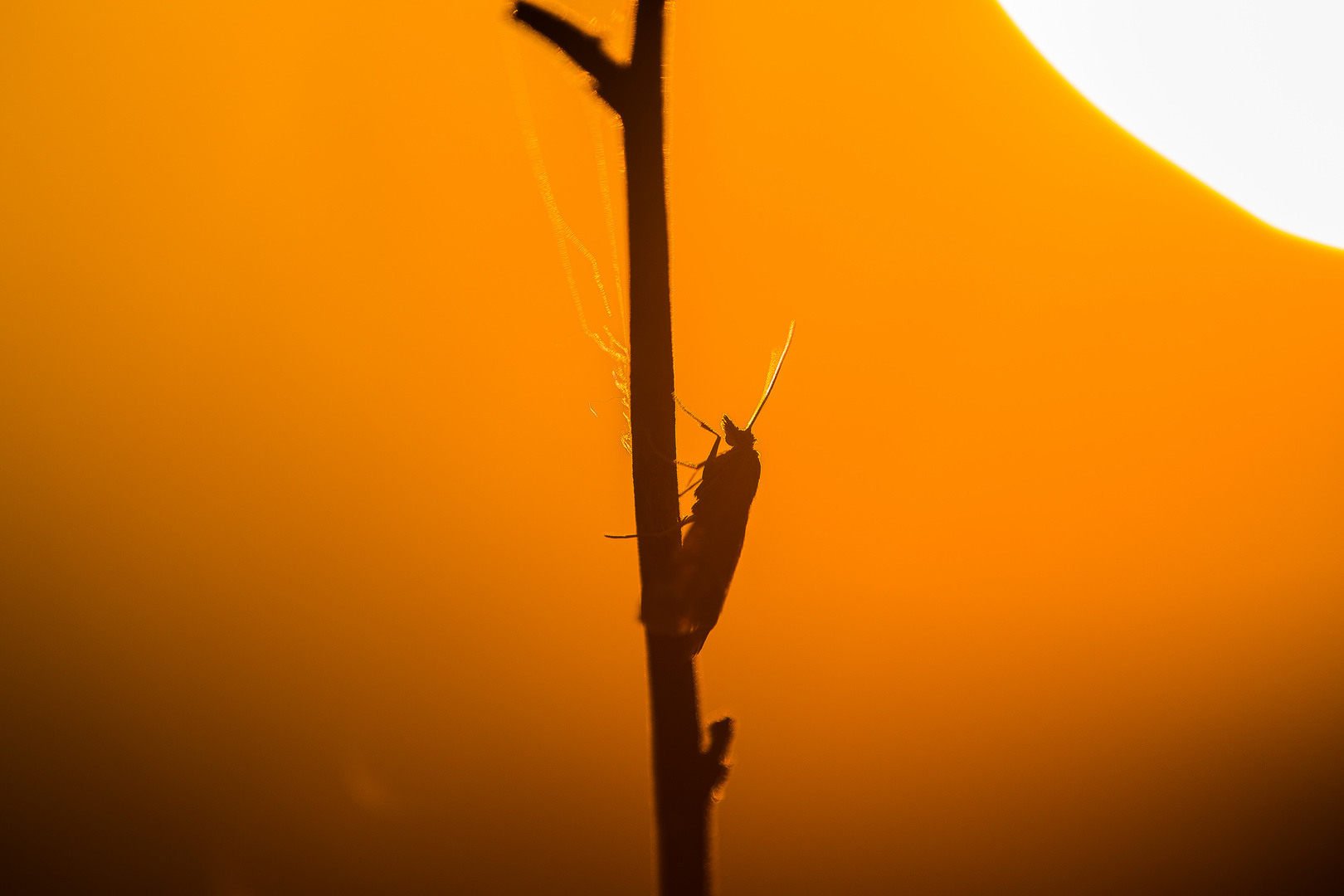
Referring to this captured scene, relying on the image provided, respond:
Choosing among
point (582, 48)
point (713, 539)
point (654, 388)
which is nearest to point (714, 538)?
point (713, 539)

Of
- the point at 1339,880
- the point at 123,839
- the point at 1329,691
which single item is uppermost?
the point at 1329,691

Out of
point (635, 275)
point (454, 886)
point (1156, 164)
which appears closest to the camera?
point (635, 275)

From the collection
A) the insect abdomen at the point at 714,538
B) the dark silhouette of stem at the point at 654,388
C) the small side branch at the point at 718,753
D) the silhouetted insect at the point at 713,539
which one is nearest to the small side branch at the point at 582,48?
the dark silhouette of stem at the point at 654,388

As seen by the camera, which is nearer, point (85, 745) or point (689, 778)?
point (689, 778)

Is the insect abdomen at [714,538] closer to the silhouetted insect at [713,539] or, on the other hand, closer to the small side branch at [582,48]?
the silhouetted insect at [713,539]

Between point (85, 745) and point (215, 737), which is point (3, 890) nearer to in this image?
point (85, 745)

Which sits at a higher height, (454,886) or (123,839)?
(123,839)

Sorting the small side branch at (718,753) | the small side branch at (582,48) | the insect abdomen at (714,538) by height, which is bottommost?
the small side branch at (718,753)

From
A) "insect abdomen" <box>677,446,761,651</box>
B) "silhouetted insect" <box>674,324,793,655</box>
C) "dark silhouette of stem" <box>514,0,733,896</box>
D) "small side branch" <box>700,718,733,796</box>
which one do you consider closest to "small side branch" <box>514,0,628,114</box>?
"dark silhouette of stem" <box>514,0,733,896</box>

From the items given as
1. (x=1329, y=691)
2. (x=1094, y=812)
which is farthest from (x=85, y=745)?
(x=1329, y=691)
